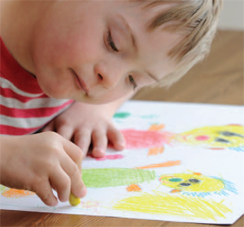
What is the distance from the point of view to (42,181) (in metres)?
0.51

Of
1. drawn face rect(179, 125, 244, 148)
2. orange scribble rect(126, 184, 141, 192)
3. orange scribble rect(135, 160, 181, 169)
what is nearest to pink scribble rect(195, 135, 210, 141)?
drawn face rect(179, 125, 244, 148)

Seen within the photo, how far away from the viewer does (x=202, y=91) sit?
1061 millimetres

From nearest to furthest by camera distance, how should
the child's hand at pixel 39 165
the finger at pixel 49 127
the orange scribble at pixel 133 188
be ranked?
the child's hand at pixel 39 165, the orange scribble at pixel 133 188, the finger at pixel 49 127

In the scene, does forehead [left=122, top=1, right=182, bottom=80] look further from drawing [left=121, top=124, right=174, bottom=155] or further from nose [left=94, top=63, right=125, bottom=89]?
drawing [left=121, top=124, right=174, bottom=155]

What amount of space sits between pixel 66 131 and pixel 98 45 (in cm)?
21

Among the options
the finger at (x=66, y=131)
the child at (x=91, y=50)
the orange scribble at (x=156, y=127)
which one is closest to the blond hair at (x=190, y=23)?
the child at (x=91, y=50)

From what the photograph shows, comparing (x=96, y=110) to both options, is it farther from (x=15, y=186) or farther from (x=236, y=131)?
(x=15, y=186)

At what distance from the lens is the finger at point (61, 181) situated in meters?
0.51

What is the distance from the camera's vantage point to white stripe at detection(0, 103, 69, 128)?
2.71ft

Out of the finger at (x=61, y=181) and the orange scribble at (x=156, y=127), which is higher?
the finger at (x=61, y=181)

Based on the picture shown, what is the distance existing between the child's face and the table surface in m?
0.25

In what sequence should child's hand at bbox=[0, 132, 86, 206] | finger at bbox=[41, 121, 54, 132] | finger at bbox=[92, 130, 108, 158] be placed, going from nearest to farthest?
child's hand at bbox=[0, 132, 86, 206]
finger at bbox=[92, 130, 108, 158]
finger at bbox=[41, 121, 54, 132]

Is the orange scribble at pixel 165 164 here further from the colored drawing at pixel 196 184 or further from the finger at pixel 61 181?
the finger at pixel 61 181

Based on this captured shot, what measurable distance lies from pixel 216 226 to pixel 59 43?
37 cm
